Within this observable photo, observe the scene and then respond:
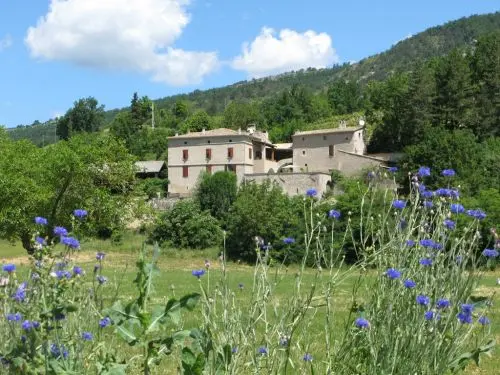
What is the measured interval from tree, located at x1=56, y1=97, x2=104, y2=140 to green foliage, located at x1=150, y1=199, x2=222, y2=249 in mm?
68736

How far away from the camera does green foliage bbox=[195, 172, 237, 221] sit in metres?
47.6

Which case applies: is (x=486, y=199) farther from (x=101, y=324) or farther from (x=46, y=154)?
(x=101, y=324)

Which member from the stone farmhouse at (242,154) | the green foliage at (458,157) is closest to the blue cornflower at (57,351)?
the green foliage at (458,157)

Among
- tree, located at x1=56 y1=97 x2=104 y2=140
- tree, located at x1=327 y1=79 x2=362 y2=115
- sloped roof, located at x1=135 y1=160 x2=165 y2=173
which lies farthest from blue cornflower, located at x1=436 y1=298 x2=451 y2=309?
tree, located at x1=56 y1=97 x2=104 y2=140

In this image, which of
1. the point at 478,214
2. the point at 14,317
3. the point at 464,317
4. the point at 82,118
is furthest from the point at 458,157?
the point at 82,118

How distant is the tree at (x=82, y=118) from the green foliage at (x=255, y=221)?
74.3 metres

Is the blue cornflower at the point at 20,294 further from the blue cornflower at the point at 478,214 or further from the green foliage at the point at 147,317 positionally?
the blue cornflower at the point at 478,214

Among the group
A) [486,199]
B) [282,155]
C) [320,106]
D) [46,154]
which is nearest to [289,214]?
[486,199]

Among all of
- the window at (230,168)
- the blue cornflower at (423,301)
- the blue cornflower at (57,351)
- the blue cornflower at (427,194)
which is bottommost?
the blue cornflower at (57,351)

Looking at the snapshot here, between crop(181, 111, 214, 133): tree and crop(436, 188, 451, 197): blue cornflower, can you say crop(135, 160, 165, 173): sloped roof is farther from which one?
crop(436, 188, 451, 197): blue cornflower

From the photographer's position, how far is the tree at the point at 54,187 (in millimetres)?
22578

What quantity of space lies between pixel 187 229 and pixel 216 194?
A: 21.0ft

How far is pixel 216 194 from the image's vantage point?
4841 cm

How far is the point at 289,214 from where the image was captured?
3900 cm
